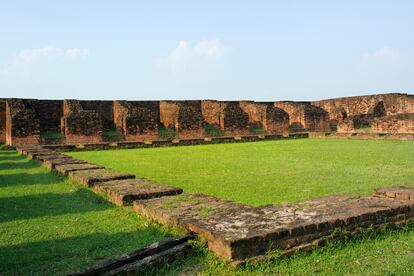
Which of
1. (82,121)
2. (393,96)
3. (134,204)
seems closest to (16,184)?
(134,204)

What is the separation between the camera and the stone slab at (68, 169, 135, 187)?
5.00 metres

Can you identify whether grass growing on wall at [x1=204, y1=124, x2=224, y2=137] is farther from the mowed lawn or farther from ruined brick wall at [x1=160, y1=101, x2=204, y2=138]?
the mowed lawn

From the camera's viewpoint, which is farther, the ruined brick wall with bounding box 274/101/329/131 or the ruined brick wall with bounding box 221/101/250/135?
the ruined brick wall with bounding box 274/101/329/131

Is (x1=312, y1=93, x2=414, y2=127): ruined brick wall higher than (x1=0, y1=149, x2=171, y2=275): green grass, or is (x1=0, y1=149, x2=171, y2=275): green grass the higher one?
(x1=312, y1=93, x2=414, y2=127): ruined brick wall

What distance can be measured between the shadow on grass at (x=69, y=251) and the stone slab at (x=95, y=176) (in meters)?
1.97

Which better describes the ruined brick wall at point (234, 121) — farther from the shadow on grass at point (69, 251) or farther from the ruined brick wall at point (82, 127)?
the shadow on grass at point (69, 251)

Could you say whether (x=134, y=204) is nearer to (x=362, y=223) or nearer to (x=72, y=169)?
(x=362, y=223)

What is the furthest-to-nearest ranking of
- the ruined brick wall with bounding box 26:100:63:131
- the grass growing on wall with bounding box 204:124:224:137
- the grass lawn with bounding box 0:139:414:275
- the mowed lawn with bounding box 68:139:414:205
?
the grass growing on wall with bounding box 204:124:224:137, the ruined brick wall with bounding box 26:100:63:131, the mowed lawn with bounding box 68:139:414:205, the grass lawn with bounding box 0:139:414:275

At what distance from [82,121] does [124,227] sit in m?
13.1

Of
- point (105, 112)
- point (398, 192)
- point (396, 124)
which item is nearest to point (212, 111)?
point (105, 112)

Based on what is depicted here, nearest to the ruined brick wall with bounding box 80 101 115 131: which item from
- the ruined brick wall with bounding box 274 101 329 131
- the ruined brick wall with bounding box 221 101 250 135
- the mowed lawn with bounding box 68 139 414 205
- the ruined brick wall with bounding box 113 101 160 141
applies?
the ruined brick wall with bounding box 113 101 160 141

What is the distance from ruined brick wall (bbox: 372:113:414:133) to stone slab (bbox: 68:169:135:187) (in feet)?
43.2

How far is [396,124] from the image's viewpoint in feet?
52.1

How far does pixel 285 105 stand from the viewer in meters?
23.9
